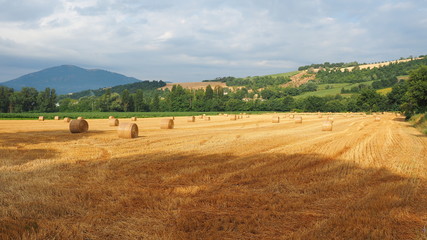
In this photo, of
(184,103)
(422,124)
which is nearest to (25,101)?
(184,103)

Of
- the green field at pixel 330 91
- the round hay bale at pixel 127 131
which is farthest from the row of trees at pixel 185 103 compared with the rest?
the round hay bale at pixel 127 131

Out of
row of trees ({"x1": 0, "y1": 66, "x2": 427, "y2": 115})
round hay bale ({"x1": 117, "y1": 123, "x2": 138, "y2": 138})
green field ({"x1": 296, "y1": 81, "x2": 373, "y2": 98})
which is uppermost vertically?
A: green field ({"x1": 296, "y1": 81, "x2": 373, "y2": 98})

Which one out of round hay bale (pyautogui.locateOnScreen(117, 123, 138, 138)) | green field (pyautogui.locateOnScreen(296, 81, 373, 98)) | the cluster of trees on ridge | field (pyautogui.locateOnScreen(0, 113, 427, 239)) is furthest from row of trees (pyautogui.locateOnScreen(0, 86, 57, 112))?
green field (pyautogui.locateOnScreen(296, 81, 373, 98))

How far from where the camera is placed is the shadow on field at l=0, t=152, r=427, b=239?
16.2ft

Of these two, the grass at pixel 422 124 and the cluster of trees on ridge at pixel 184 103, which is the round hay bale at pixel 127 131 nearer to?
the grass at pixel 422 124

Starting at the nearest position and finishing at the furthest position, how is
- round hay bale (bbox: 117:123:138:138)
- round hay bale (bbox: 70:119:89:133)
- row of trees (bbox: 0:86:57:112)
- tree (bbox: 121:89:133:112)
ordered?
round hay bale (bbox: 117:123:138:138) < round hay bale (bbox: 70:119:89:133) < row of trees (bbox: 0:86:57:112) < tree (bbox: 121:89:133:112)

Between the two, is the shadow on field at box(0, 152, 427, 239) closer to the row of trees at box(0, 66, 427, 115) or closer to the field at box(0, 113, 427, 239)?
the field at box(0, 113, 427, 239)

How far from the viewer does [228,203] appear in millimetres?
6258

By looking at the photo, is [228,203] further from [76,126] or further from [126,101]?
[126,101]

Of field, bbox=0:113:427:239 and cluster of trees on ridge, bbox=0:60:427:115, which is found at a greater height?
cluster of trees on ridge, bbox=0:60:427:115

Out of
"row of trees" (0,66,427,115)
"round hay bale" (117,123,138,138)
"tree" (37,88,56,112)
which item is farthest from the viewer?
"tree" (37,88,56,112)

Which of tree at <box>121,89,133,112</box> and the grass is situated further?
tree at <box>121,89,133,112</box>

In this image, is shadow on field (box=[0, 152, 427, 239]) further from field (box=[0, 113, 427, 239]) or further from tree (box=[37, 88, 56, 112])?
tree (box=[37, 88, 56, 112])

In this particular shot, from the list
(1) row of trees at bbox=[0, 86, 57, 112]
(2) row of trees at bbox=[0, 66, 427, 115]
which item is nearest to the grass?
(2) row of trees at bbox=[0, 66, 427, 115]
